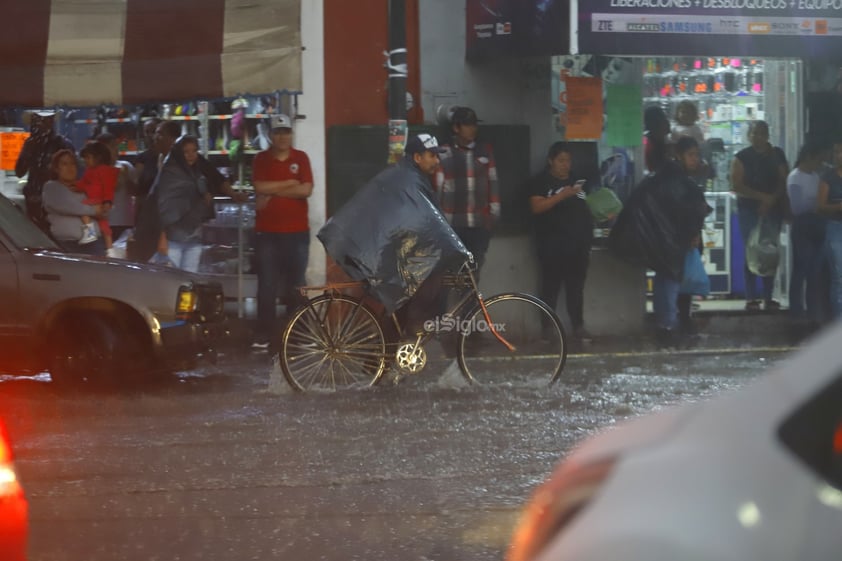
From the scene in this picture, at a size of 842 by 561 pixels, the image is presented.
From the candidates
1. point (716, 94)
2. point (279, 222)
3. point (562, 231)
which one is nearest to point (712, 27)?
point (716, 94)

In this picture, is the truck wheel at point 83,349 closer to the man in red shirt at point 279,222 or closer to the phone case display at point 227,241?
the man in red shirt at point 279,222

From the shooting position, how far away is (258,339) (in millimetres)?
11820

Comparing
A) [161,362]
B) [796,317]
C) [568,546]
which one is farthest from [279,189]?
[568,546]

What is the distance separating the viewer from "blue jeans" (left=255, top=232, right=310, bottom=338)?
1180cm

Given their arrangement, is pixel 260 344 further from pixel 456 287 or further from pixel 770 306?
pixel 770 306

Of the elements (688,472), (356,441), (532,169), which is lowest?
(356,441)

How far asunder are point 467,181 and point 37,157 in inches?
182

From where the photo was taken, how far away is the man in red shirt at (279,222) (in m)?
11.7

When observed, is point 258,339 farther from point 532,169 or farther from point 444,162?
point 532,169

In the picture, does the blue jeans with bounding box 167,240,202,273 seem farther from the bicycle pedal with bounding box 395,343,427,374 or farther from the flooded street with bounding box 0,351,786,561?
the bicycle pedal with bounding box 395,343,427,374

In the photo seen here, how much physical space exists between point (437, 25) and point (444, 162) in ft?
6.68

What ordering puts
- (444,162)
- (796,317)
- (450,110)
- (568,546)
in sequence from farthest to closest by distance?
(796,317)
(450,110)
(444,162)
(568,546)

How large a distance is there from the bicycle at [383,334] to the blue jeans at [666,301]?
10.3ft

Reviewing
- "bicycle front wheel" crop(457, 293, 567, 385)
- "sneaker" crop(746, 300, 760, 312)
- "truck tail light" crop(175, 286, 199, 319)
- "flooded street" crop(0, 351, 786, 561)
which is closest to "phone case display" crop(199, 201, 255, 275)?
"flooded street" crop(0, 351, 786, 561)
